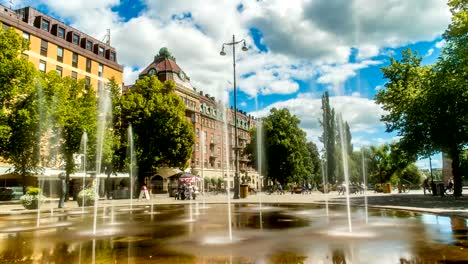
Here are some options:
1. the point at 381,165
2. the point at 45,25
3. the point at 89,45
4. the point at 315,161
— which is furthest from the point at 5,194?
the point at 315,161

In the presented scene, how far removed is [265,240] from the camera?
920cm

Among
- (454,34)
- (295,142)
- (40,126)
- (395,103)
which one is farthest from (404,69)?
(40,126)

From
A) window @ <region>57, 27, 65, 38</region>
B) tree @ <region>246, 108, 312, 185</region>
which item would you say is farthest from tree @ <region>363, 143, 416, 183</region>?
window @ <region>57, 27, 65, 38</region>

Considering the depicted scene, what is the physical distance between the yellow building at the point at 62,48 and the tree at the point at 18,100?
15213 millimetres

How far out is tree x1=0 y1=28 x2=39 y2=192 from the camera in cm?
2516

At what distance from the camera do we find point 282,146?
62219 mm

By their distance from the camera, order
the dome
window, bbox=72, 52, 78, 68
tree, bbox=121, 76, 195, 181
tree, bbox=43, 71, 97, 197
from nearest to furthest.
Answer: tree, bbox=43, 71, 97, 197 < tree, bbox=121, 76, 195, 181 < window, bbox=72, 52, 78, 68 < the dome

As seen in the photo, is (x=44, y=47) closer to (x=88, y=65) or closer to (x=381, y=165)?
(x=88, y=65)

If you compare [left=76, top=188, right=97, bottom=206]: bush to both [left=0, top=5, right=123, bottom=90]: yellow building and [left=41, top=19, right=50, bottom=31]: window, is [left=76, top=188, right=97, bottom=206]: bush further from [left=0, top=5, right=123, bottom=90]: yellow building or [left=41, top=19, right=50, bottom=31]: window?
[left=41, top=19, right=50, bottom=31]: window

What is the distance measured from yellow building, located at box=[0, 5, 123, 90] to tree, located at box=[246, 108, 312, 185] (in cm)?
2758

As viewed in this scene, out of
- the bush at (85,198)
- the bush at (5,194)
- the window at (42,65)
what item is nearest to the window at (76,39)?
the window at (42,65)

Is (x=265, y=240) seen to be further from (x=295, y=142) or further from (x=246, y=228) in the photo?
(x=295, y=142)

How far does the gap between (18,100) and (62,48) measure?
79.8ft

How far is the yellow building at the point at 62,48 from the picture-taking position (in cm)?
4450
